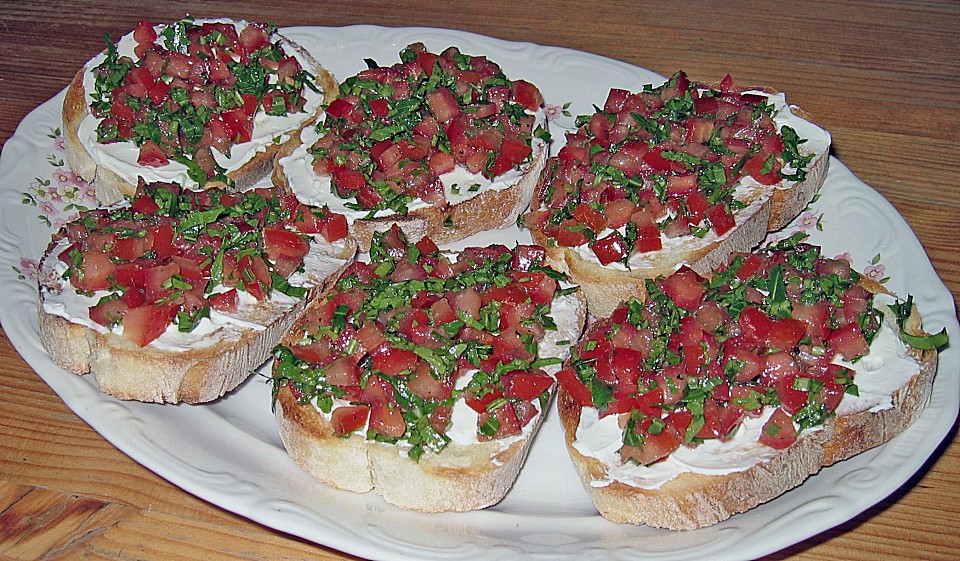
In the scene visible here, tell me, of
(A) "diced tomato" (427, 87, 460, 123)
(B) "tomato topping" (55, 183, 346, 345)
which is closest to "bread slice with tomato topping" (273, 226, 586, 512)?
(B) "tomato topping" (55, 183, 346, 345)

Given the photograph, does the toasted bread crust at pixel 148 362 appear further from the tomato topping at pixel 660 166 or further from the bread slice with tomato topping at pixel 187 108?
the tomato topping at pixel 660 166

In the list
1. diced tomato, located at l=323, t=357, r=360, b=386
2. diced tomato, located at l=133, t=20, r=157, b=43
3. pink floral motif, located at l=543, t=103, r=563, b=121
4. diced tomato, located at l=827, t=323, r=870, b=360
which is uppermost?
diced tomato, located at l=133, t=20, r=157, b=43

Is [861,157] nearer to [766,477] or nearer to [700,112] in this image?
[700,112]

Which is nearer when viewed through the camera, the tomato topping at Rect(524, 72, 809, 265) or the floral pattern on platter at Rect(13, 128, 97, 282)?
the tomato topping at Rect(524, 72, 809, 265)

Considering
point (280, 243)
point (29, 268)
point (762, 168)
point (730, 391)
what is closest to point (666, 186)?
point (762, 168)

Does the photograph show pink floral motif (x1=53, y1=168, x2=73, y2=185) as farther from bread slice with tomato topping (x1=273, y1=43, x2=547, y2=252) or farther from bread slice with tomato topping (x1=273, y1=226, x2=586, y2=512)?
bread slice with tomato topping (x1=273, y1=226, x2=586, y2=512)

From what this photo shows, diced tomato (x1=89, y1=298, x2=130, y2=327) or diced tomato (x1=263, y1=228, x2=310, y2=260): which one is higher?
diced tomato (x1=263, y1=228, x2=310, y2=260)

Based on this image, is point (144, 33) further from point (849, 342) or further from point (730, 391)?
point (849, 342)
